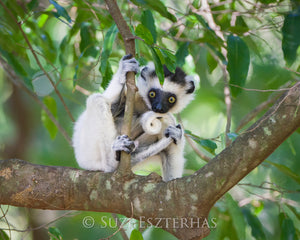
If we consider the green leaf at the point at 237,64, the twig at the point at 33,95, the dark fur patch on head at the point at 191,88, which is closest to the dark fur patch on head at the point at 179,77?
the dark fur patch on head at the point at 191,88

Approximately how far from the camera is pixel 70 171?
13.2ft

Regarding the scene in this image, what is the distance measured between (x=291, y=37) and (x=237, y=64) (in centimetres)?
61

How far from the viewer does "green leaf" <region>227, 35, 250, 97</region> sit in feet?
13.8

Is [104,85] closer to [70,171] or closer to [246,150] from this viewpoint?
[70,171]

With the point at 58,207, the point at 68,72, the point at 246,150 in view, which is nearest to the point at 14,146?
the point at 68,72

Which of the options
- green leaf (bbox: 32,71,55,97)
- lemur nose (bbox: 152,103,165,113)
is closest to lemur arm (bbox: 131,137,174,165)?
lemur nose (bbox: 152,103,165,113)

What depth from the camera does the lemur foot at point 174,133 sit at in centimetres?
462

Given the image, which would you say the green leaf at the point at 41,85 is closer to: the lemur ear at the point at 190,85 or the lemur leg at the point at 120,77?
the lemur leg at the point at 120,77

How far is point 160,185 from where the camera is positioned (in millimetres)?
Answer: 3615

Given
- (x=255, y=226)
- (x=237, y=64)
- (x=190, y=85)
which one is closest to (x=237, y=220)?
(x=255, y=226)

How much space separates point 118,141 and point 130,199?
2.00 feet

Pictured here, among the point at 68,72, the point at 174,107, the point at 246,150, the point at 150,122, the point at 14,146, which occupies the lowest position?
the point at 14,146

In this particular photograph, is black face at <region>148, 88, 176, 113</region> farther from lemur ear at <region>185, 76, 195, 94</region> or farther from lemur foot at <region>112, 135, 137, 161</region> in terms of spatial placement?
lemur foot at <region>112, 135, 137, 161</region>

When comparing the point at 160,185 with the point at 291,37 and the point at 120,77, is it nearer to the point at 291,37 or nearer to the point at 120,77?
the point at 120,77
